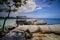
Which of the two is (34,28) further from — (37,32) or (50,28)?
(50,28)

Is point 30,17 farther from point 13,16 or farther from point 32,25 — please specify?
point 13,16

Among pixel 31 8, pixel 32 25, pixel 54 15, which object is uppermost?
pixel 31 8

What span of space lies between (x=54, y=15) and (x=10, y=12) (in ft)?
2.08

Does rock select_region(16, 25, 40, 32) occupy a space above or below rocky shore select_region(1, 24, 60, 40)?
above

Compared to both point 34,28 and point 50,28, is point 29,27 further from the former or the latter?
point 50,28

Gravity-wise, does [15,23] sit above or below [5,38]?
above

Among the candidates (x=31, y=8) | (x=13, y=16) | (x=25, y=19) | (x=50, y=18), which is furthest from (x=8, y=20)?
(x=50, y=18)

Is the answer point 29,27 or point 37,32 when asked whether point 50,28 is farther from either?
point 29,27

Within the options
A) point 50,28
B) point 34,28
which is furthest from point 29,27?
point 50,28

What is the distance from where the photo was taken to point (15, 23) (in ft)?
6.33

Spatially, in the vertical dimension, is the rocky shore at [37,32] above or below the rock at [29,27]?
below

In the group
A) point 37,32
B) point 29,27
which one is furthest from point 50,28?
point 29,27

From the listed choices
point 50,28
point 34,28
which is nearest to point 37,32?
point 34,28

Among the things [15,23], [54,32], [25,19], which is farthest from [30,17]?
[54,32]
